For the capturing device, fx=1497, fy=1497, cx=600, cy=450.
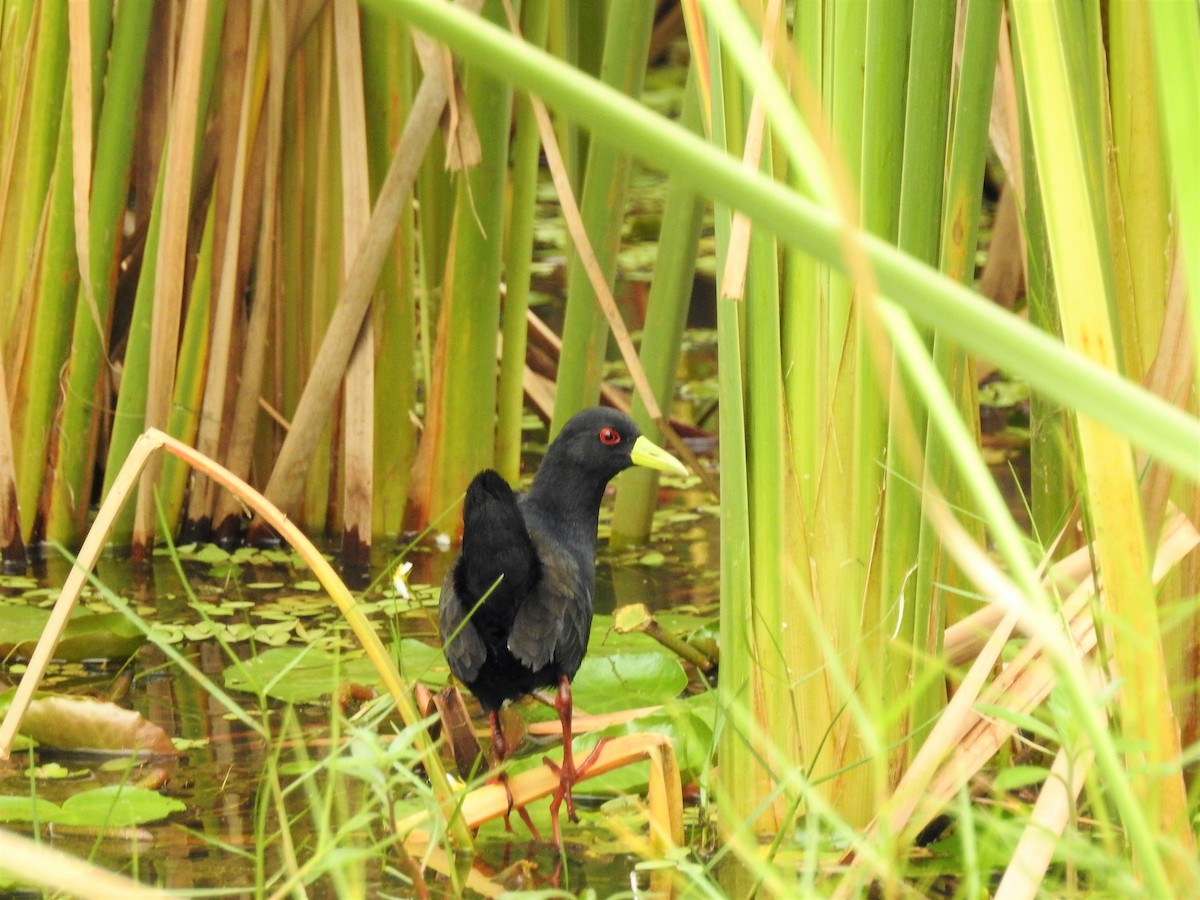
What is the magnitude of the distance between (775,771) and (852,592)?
253 millimetres

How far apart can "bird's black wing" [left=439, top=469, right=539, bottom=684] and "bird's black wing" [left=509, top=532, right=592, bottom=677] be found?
0.08 feet

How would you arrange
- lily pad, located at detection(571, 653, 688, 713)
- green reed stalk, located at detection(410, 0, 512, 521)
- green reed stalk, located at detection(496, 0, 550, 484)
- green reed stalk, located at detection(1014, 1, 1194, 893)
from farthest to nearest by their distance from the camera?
1. green reed stalk, located at detection(496, 0, 550, 484)
2. green reed stalk, located at detection(410, 0, 512, 521)
3. lily pad, located at detection(571, 653, 688, 713)
4. green reed stalk, located at detection(1014, 1, 1194, 893)

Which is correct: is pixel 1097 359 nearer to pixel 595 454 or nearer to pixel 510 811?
pixel 510 811

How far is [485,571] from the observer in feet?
7.11

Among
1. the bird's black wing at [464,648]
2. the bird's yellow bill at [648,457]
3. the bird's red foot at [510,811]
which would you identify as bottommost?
the bird's red foot at [510,811]

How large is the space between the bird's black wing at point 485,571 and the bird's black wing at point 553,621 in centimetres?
2

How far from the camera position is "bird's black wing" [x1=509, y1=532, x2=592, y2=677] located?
7.30 ft

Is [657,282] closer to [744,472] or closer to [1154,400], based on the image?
[744,472]

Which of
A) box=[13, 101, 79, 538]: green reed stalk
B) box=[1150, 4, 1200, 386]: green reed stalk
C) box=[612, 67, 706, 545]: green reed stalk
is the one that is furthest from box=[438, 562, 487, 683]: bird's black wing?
box=[1150, 4, 1200, 386]: green reed stalk

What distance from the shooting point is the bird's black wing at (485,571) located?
2104 millimetres

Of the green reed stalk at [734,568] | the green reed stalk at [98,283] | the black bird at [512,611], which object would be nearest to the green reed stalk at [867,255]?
the green reed stalk at [734,568]

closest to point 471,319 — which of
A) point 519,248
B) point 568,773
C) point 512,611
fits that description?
point 519,248

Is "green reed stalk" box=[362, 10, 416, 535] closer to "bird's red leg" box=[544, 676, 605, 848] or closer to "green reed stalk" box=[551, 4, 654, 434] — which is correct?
"green reed stalk" box=[551, 4, 654, 434]

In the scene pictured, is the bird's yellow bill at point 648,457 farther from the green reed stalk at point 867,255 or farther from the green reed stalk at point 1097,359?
the green reed stalk at point 867,255
